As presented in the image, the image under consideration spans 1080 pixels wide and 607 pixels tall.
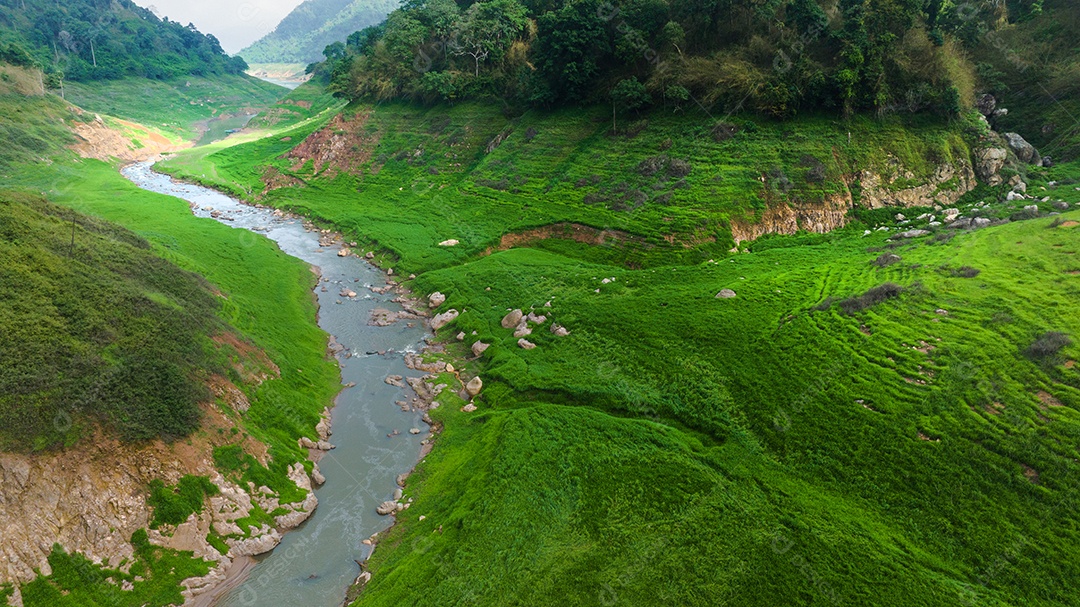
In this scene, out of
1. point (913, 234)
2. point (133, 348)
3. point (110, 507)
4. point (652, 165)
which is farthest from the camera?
point (652, 165)

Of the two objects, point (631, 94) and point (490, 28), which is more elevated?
point (490, 28)

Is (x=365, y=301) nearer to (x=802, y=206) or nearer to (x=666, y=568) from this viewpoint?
(x=666, y=568)

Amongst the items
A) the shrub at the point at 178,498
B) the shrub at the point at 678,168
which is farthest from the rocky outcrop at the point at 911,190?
the shrub at the point at 178,498

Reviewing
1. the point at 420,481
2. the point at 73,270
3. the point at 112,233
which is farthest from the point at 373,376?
the point at 112,233

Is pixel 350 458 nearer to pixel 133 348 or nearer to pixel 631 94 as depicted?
pixel 133 348

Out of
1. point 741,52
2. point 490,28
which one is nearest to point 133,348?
point 741,52

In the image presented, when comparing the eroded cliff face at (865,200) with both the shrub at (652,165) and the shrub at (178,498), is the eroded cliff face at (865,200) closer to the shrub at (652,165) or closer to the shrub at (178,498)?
the shrub at (652,165)
